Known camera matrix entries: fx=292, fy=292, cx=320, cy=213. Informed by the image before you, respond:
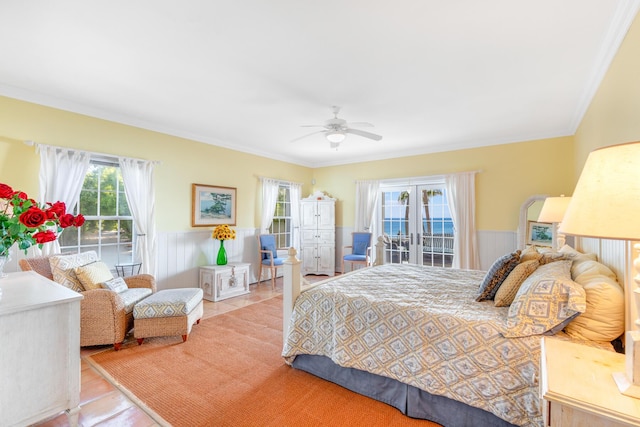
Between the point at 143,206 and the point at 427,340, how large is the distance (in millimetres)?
3918

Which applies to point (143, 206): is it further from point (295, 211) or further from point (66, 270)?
point (295, 211)

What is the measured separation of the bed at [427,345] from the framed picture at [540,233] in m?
2.67

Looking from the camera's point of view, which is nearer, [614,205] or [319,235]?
[614,205]

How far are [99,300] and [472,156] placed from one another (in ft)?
18.3

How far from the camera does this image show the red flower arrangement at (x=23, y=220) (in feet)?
5.42

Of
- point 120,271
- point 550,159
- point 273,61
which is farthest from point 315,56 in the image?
point 550,159

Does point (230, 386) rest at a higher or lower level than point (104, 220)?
lower

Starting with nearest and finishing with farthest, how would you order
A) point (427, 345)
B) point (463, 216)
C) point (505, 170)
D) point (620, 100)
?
point (427, 345)
point (620, 100)
point (505, 170)
point (463, 216)

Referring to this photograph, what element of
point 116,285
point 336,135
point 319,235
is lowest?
point 116,285

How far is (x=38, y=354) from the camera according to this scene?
1.70m

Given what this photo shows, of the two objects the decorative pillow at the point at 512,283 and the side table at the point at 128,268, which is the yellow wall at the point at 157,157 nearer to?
the side table at the point at 128,268

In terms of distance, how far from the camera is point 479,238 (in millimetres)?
5020

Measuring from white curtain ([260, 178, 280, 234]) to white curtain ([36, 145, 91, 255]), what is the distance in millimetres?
2842

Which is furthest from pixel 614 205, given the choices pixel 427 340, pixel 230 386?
pixel 230 386
